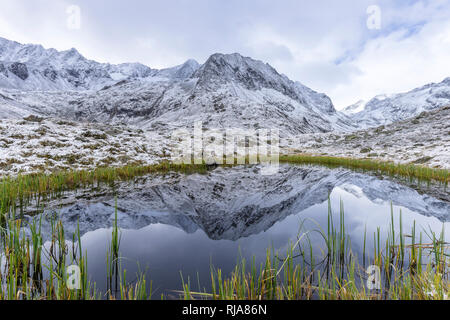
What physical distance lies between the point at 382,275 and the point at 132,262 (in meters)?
5.04

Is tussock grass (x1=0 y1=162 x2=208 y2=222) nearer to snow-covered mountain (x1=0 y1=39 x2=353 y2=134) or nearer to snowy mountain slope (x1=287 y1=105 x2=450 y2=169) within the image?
snowy mountain slope (x1=287 y1=105 x2=450 y2=169)

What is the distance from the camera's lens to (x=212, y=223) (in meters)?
7.47

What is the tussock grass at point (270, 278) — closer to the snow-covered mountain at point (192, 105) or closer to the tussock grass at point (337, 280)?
Result: the tussock grass at point (337, 280)

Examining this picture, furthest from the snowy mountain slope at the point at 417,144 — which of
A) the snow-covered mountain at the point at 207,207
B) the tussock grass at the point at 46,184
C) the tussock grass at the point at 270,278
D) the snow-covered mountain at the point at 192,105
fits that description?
the snow-covered mountain at the point at 192,105

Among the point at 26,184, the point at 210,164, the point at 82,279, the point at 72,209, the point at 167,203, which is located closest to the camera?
the point at 82,279

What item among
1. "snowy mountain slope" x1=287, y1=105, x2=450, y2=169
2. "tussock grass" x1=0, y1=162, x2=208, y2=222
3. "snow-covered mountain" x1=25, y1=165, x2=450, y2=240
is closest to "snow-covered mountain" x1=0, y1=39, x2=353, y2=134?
"snowy mountain slope" x1=287, y1=105, x2=450, y2=169

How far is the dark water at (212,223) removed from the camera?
14.6ft

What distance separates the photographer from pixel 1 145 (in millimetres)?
16234

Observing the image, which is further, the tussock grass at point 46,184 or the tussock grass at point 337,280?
the tussock grass at point 46,184

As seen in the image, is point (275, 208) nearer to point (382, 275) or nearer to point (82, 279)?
point (382, 275)

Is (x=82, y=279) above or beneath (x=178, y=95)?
beneath

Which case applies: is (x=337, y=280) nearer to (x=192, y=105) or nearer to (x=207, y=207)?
(x=207, y=207)

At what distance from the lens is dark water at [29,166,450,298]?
4.46m
